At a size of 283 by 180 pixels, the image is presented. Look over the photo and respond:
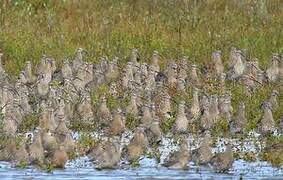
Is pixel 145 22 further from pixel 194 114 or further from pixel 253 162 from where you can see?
pixel 253 162

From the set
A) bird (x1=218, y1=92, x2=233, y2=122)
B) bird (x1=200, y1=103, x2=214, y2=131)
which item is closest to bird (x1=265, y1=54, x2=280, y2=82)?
bird (x1=218, y1=92, x2=233, y2=122)

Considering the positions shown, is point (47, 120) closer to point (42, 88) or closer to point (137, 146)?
point (137, 146)

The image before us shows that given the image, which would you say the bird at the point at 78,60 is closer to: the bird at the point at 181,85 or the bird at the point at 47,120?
the bird at the point at 181,85

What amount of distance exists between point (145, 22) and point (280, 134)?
6.96 m

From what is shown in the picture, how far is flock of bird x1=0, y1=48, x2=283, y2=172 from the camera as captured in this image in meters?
13.3

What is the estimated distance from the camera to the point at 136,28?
20859mm

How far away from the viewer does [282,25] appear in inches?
832

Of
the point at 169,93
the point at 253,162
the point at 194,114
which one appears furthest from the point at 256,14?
the point at 253,162

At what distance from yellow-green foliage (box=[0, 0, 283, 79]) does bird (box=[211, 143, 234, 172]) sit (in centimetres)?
586

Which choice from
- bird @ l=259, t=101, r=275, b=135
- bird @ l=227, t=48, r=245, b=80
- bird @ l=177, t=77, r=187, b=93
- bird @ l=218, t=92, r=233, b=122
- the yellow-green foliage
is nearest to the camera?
bird @ l=259, t=101, r=275, b=135

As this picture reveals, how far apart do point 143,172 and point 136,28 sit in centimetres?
797

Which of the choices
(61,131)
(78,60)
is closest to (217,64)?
(78,60)

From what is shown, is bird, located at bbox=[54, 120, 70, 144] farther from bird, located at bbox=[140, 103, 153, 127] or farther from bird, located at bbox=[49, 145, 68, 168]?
bird, located at bbox=[140, 103, 153, 127]

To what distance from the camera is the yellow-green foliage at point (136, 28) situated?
19.6 m
